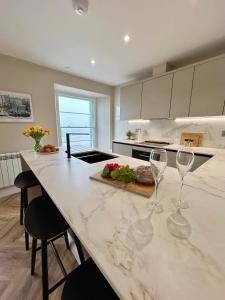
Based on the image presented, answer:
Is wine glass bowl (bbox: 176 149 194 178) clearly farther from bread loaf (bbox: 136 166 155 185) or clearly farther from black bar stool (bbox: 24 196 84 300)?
black bar stool (bbox: 24 196 84 300)

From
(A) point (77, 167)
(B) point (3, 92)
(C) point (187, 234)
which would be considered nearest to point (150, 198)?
(C) point (187, 234)

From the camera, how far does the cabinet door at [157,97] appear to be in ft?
8.19

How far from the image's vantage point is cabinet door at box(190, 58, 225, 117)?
1.93m

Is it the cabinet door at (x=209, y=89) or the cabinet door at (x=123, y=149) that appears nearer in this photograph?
the cabinet door at (x=209, y=89)

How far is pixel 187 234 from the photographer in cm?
51

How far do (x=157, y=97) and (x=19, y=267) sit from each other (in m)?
3.10

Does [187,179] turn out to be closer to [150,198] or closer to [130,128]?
[150,198]

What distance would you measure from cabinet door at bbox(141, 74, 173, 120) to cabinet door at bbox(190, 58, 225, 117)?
17.2 inches

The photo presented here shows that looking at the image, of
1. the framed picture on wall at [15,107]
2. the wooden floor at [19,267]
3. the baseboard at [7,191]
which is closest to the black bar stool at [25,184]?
the wooden floor at [19,267]

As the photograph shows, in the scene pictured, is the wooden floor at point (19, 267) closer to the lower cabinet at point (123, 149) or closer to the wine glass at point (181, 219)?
the wine glass at point (181, 219)

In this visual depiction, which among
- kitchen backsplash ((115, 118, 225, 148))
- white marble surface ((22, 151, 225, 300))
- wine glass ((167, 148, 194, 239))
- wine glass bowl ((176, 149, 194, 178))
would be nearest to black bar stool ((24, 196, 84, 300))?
white marble surface ((22, 151, 225, 300))

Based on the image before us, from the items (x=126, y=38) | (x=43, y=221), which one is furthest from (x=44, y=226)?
(x=126, y=38)

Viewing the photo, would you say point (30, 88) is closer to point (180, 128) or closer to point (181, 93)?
point (181, 93)

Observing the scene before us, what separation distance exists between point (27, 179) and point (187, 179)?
167 centimetres
